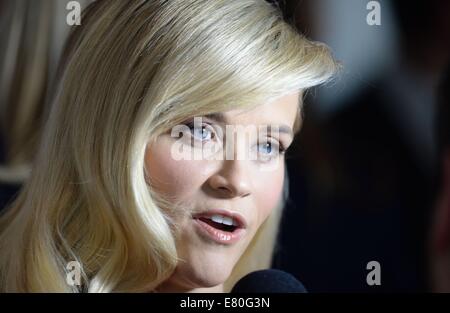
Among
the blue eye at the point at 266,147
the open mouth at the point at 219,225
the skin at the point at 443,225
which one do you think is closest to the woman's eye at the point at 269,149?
the blue eye at the point at 266,147

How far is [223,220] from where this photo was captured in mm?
967

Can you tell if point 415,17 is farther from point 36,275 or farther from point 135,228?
point 36,275

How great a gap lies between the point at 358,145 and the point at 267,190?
0.28 meters

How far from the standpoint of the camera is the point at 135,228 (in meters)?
0.94

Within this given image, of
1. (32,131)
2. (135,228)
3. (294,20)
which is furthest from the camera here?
(32,131)

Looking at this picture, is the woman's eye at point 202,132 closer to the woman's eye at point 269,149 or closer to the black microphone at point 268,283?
the woman's eye at point 269,149

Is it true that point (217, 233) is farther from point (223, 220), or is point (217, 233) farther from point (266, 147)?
point (266, 147)

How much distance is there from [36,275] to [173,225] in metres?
0.20

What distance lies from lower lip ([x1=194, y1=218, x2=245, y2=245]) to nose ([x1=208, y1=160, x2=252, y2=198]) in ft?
0.16

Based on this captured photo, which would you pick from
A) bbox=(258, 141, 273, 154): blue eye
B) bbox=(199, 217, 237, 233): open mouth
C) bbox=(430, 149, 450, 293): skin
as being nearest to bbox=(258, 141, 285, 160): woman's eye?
bbox=(258, 141, 273, 154): blue eye

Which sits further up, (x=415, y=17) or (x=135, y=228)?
(x=415, y=17)

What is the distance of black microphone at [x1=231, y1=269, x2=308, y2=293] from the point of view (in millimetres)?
1006

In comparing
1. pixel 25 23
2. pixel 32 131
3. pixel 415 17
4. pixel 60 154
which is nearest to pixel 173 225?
pixel 60 154
